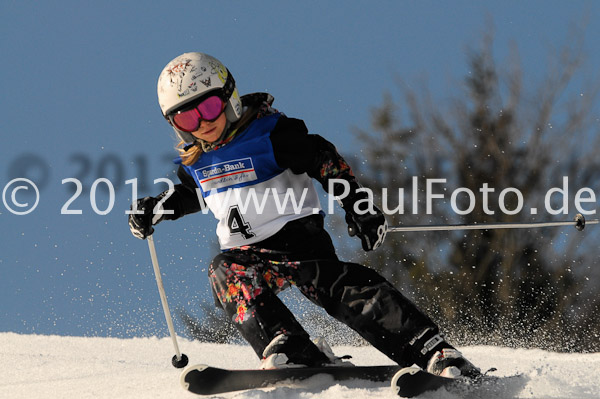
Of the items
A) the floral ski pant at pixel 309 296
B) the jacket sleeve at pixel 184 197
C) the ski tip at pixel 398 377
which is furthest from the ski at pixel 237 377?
the jacket sleeve at pixel 184 197

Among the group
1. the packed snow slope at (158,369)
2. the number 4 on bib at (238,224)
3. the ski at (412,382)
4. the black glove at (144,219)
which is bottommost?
the packed snow slope at (158,369)

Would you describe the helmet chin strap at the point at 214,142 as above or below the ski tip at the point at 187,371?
above

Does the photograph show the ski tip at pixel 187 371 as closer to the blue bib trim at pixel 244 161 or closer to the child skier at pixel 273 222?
the child skier at pixel 273 222

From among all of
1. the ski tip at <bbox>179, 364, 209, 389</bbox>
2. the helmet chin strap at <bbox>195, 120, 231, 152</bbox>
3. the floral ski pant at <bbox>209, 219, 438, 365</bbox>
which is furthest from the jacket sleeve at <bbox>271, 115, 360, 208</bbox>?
the ski tip at <bbox>179, 364, 209, 389</bbox>

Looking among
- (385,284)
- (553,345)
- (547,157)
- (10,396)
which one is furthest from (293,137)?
(547,157)

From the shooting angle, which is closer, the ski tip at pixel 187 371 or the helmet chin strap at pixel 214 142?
the ski tip at pixel 187 371

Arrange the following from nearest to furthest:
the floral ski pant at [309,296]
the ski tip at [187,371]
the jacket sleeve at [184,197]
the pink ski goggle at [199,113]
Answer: the ski tip at [187,371] → the floral ski pant at [309,296] → the pink ski goggle at [199,113] → the jacket sleeve at [184,197]

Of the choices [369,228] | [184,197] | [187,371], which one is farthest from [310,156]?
[187,371]

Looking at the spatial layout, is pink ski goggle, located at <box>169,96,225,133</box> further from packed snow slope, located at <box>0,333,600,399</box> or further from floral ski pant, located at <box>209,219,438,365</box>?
packed snow slope, located at <box>0,333,600,399</box>

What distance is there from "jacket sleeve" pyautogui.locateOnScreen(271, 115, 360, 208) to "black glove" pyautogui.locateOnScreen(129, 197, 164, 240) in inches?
30.5

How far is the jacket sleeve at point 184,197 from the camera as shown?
13.6 ft

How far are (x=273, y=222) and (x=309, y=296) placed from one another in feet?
1.38

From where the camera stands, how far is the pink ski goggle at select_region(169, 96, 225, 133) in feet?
12.2

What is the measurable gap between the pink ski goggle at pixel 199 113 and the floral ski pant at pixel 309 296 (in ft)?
2.22
